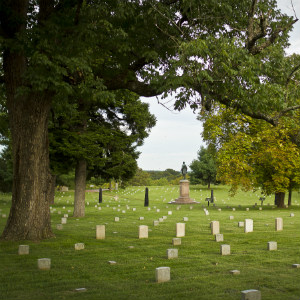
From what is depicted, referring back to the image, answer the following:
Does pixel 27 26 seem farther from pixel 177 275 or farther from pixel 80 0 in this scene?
pixel 177 275

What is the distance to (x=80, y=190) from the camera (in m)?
21.4

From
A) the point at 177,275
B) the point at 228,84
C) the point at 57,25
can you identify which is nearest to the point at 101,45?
the point at 57,25

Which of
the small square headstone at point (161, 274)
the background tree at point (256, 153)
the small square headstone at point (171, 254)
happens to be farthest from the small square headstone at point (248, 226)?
the background tree at point (256, 153)

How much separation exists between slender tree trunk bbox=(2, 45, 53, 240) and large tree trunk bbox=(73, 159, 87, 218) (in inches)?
379

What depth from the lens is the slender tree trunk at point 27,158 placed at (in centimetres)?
1086

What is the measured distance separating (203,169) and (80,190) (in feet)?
158

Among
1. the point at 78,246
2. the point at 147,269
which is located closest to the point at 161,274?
the point at 147,269

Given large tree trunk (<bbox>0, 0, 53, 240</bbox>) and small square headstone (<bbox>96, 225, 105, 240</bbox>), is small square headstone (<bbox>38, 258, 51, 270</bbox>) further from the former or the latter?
small square headstone (<bbox>96, 225, 105, 240</bbox>)

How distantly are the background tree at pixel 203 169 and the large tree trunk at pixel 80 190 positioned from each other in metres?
47.0

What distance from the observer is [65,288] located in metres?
6.08

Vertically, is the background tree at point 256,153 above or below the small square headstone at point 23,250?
above

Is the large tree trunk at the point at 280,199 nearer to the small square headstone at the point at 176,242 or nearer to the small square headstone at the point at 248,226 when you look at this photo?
the small square headstone at the point at 248,226

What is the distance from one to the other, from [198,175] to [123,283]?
209ft

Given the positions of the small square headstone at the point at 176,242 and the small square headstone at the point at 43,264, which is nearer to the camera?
the small square headstone at the point at 43,264
